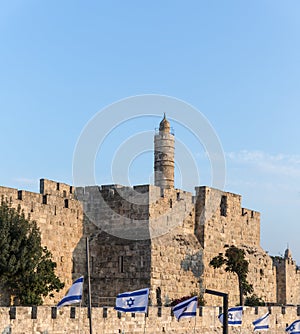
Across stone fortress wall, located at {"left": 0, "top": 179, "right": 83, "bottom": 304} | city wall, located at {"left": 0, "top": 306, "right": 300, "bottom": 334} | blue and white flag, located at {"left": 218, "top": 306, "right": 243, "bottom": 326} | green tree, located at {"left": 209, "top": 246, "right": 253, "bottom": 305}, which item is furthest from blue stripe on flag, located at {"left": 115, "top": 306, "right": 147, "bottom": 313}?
green tree, located at {"left": 209, "top": 246, "right": 253, "bottom": 305}

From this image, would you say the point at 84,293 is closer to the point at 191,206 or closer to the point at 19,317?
the point at 191,206

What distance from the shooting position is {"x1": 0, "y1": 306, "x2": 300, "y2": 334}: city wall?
59.0ft

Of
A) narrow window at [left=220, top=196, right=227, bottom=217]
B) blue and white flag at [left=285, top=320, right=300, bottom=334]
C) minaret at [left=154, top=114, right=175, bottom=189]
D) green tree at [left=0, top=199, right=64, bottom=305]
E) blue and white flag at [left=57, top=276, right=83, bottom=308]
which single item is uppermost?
minaret at [left=154, top=114, right=175, bottom=189]

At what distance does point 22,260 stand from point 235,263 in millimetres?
9824

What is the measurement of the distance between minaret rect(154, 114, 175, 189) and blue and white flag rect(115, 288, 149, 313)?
66.0 ft

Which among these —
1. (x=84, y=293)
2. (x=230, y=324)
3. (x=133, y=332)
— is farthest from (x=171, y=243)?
(x=133, y=332)

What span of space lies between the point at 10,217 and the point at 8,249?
3.75 ft

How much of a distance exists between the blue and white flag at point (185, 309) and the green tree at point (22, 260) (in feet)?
18.9

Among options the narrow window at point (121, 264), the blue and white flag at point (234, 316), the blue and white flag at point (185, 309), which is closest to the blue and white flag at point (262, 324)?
the blue and white flag at point (234, 316)

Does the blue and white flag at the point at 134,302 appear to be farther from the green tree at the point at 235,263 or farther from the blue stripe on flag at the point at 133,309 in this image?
the green tree at the point at 235,263

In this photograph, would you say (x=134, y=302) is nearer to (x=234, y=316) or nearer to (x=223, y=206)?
(x=234, y=316)

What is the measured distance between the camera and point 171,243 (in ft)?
95.6

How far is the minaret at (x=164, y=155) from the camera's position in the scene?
39.8 m

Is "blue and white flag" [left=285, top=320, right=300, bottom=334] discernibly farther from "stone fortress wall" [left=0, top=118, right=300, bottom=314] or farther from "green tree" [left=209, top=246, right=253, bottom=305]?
"green tree" [left=209, top=246, right=253, bottom=305]
